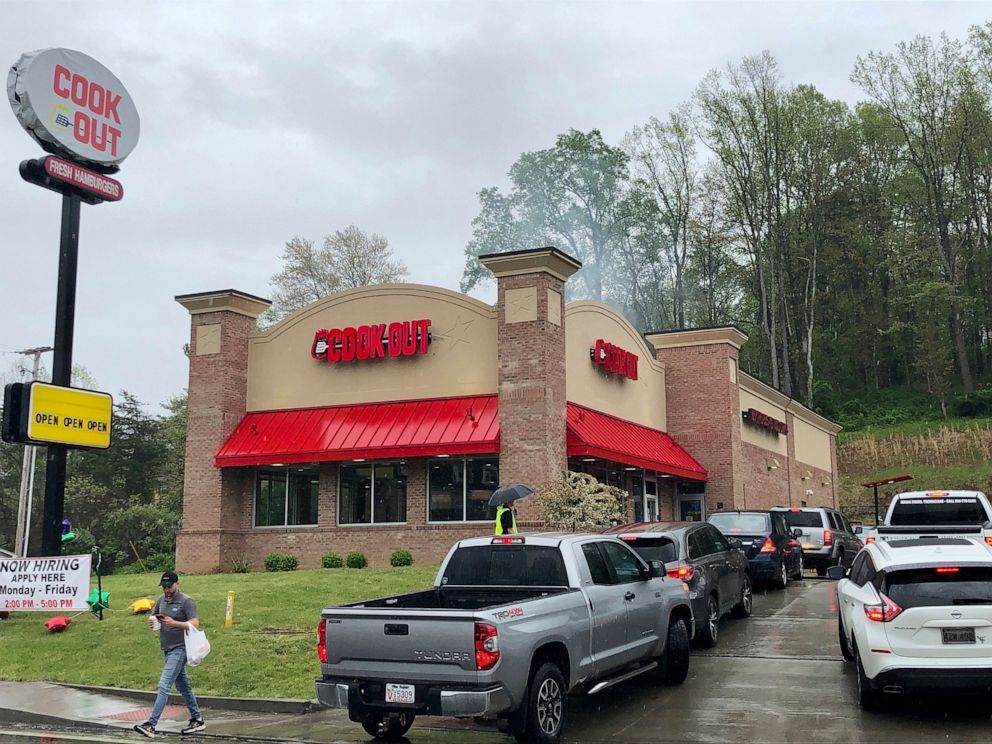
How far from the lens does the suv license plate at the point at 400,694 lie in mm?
8469

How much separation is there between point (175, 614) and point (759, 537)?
1289 cm

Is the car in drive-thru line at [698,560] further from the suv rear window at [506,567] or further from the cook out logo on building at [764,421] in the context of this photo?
the cook out logo on building at [764,421]

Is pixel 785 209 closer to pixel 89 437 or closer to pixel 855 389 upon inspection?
pixel 855 389

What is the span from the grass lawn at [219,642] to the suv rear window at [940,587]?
6.75m

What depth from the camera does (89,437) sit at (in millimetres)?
17609

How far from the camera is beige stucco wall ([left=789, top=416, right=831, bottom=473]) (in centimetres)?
4558

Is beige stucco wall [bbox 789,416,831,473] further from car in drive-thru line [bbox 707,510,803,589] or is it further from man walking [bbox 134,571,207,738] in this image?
man walking [bbox 134,571,207,738]

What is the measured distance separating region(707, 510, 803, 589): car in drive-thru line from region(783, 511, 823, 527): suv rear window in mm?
4617

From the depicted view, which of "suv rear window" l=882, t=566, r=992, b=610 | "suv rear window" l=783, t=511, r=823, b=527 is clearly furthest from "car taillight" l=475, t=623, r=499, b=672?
"suv rear window" l=783, t=511, r=823, b=527

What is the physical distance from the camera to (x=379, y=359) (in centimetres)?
2636

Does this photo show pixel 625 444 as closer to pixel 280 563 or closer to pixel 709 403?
pixel 709 403

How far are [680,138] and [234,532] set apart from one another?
151 feet

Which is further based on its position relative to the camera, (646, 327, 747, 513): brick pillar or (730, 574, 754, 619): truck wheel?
(646, 327, 747, 513): brick pillar

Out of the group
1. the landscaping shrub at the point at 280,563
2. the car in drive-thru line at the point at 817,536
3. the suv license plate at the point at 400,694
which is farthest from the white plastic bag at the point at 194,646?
the car in drive-thru line at the point at 817,536
